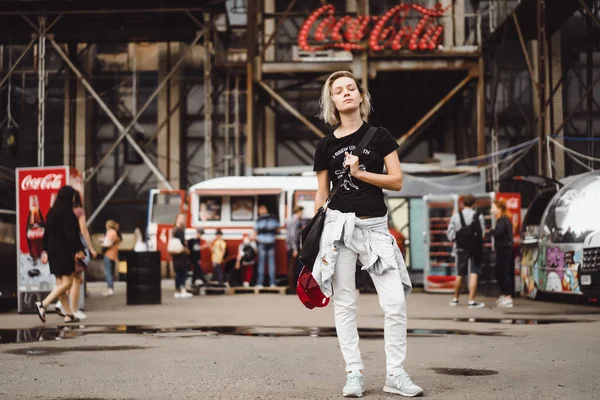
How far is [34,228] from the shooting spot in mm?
14242

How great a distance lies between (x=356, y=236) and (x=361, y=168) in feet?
1.37

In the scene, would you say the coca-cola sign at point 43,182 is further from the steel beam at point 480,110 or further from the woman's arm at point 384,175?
the steel beam at point 480,110

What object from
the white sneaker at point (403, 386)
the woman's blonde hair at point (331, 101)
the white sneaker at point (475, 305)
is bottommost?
the white sneaker at point (475, 305)

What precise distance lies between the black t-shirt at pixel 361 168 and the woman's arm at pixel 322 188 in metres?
0.08

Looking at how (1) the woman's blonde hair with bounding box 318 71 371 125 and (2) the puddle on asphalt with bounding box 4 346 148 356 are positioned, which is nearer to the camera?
(1) the woman's blonde hair with bounding box 318 71 371 125

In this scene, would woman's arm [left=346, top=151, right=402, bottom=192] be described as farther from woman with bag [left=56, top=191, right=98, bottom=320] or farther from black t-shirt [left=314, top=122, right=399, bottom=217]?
woman with bag [left=56, top=191, right=98, bottom=320]

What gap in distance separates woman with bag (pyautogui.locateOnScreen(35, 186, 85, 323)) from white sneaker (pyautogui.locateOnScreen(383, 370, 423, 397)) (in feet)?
23.4

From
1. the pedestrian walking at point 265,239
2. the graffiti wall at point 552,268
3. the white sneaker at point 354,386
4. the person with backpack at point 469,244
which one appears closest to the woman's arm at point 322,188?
the white sneaker at point 354,386

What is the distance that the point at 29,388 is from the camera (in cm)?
618

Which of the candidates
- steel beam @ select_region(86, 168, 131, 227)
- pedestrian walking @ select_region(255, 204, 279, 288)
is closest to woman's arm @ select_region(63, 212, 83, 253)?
pedestrian walking @ select_region(255, 204, 279, 288)

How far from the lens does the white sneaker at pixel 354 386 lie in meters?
5.54

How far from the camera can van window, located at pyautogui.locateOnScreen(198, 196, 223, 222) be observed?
21234mm

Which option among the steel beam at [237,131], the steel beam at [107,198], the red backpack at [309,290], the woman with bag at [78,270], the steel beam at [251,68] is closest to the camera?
the red backpack at [309,290]

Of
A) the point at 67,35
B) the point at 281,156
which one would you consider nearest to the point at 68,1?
the point at 67,35
